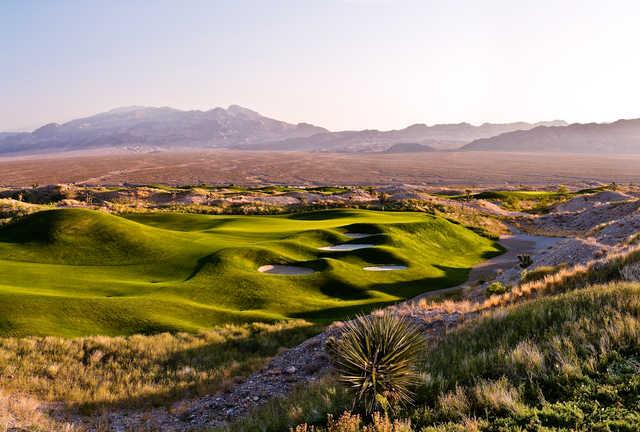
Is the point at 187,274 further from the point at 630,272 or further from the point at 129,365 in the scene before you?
the point at 630,272

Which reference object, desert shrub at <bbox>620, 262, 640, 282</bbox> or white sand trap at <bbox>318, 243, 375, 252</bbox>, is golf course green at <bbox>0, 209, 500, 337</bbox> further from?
desert shrub at <bbox>620, 262, 640, 282</bbox>

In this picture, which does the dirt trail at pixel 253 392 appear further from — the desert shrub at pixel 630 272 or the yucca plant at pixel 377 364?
the desert shrub at pixel 630 272

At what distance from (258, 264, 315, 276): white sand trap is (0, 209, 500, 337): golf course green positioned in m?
0.29

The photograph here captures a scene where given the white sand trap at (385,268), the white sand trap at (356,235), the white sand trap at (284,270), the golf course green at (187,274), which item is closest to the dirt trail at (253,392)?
the golf course green at (187,274)

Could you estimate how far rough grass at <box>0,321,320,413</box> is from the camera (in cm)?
1066

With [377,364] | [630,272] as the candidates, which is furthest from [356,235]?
[377,364]

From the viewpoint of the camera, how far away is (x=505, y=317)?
1035 centimetres

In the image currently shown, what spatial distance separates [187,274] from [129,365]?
9.93 metres

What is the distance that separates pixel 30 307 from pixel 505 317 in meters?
15.1

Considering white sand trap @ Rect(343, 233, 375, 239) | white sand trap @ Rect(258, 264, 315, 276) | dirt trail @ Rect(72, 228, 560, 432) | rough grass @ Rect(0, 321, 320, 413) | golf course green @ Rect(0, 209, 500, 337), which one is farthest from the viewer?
white sand trap @ Rect(343, 233, 375, 239)

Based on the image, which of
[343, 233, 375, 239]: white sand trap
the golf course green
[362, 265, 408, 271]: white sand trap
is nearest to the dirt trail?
the golf course green

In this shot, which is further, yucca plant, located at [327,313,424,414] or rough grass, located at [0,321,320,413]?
rough grass, located at [0,321,320,413]

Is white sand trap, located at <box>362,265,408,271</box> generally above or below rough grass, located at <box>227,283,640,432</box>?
below

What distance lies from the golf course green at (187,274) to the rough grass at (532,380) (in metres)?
8.89
